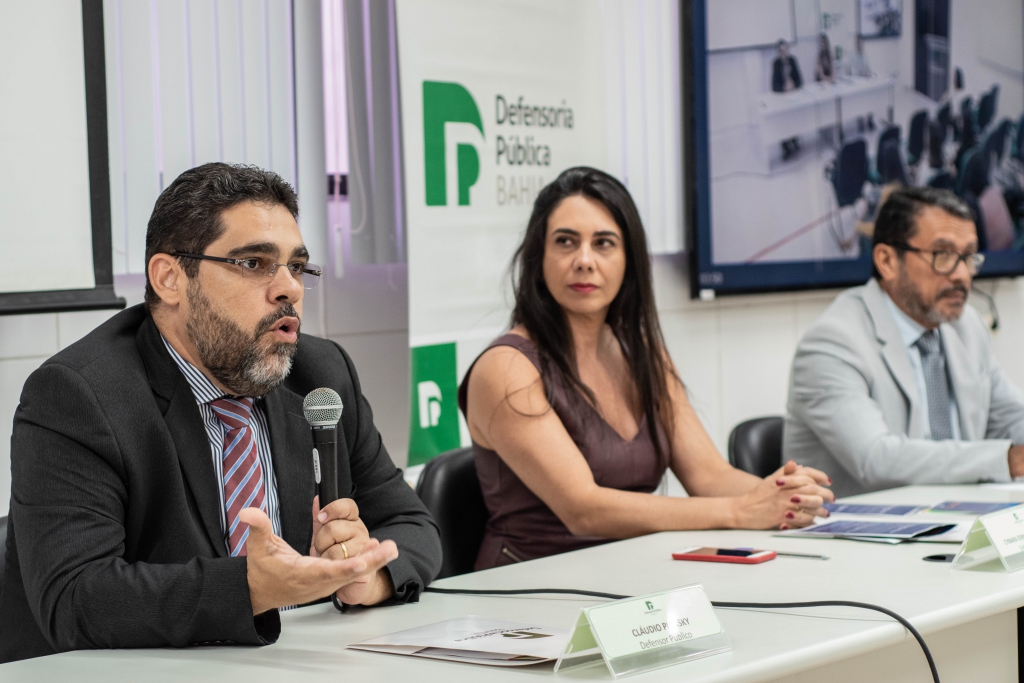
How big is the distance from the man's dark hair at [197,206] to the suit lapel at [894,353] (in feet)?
6.31

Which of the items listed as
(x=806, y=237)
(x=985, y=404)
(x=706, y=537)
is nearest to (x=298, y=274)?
(x=706, y=537)

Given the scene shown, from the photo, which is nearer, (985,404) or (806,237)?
(985,404)

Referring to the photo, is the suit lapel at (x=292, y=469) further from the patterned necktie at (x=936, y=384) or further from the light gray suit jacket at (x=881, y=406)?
the patterned necktie at (x=936, y=384)

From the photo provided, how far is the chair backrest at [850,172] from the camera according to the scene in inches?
179

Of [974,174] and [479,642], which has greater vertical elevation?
[974,174]

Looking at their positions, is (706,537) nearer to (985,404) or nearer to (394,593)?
(394,593)

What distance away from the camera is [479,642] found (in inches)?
54.9

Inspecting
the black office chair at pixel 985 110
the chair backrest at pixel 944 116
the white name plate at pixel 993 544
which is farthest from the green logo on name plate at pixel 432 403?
the black office chair at pixel 985 110

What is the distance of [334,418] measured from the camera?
5.12 feet

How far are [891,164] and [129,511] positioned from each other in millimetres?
3921

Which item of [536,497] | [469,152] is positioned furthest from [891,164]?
[536,497]

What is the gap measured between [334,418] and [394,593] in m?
0.34

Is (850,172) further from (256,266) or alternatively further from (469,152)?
(256,266)

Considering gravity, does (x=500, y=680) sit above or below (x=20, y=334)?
below
